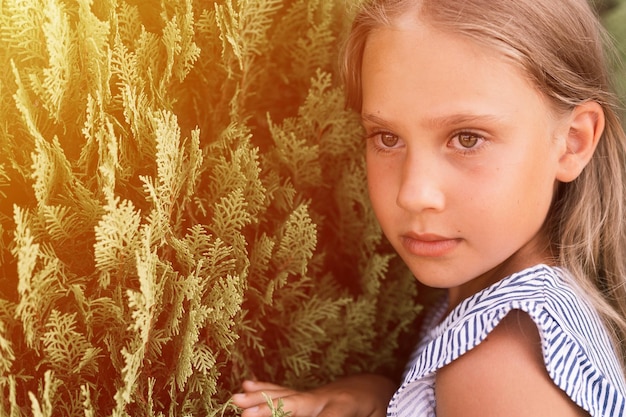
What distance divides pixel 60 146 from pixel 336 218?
1104mm

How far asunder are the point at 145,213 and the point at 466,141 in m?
0.93

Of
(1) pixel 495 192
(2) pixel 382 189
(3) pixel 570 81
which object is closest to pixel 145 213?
(2) pixel 382 189

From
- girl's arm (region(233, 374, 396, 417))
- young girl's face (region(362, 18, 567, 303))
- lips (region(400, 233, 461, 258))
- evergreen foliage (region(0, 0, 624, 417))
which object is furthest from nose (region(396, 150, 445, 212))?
girl's arm (region(233, 374, 396, 417))

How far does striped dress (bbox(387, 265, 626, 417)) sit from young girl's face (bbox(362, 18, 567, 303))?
15cm

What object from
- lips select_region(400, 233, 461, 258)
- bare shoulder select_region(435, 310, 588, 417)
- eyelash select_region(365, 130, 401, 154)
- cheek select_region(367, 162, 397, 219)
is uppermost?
eyelash select_region(365, 130, 401, 154)

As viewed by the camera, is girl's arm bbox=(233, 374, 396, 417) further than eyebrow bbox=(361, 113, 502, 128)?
Yes

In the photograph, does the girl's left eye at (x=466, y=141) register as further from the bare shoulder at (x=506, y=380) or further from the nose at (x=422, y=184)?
the bare shoulder at (x=506, y=380)

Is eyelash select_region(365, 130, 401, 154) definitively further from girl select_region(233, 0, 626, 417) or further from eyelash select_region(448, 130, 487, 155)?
eyelash select_region(448, 130, 487, 155)

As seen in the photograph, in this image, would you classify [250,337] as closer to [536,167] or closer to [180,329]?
[180,329]

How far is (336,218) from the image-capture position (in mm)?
2555

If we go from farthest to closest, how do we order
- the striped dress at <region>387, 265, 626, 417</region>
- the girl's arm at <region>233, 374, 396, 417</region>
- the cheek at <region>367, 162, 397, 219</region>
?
the cheek at <region>367, 162, 397, 219</region>
the girl's arm at <region>233, 374, 396, 417</region>
the striped dress at <region>387, 265, 626, 417</region>

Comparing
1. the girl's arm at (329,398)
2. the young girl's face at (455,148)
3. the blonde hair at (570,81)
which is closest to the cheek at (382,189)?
the young girl's face at (455,148)

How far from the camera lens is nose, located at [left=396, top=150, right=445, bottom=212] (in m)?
1.92

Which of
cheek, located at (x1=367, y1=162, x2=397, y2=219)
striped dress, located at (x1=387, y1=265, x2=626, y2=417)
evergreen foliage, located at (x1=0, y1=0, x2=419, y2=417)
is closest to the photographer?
evergreen foliage, located at (x1=0, y1=0, x2=419, y2=417)
